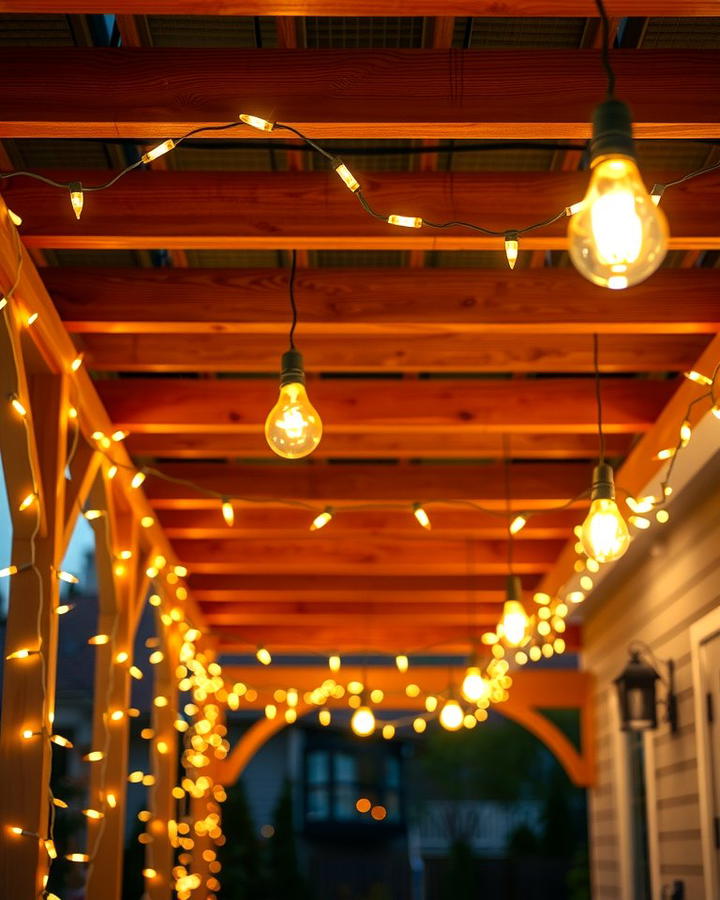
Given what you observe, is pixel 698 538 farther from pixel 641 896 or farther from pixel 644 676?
pixel 641 896

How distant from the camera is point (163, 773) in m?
A: 7.45

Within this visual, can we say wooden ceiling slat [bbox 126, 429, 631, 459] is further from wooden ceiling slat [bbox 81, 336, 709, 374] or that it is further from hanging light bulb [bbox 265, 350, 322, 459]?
hanging light bulb [bbox 265, 350, 322, 459]

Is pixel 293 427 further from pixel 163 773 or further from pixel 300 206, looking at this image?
pixel 163 773

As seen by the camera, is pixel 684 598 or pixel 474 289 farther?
pixel 684 598

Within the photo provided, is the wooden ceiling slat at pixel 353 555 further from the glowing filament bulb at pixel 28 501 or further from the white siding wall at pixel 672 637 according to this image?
the glowing filament bulb at pixel 28 501

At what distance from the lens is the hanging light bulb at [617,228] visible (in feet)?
5.75

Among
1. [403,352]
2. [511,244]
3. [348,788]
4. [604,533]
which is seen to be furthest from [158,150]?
[348,788]

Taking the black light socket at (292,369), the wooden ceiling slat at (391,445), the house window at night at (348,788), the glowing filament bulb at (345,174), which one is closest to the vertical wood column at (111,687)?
the wooden ceiling slat at (391,445)

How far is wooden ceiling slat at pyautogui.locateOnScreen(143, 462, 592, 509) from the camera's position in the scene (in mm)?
6219

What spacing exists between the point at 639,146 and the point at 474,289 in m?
0.85

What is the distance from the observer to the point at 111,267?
4430 mm

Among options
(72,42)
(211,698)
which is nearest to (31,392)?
(72,42)

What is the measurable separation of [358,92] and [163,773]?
213 inches

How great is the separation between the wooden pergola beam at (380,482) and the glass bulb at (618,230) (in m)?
4.44
